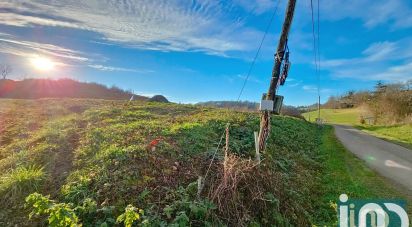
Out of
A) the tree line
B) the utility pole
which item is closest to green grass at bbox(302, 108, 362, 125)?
the tree line

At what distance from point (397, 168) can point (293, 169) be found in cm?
507

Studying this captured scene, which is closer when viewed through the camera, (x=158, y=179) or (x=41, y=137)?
(x=158, y=179)

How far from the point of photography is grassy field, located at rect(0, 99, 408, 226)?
5.82 metres

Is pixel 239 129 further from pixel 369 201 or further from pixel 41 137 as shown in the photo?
pixel 41 137

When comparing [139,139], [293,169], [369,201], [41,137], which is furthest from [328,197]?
[41,137]

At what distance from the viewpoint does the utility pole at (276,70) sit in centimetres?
943

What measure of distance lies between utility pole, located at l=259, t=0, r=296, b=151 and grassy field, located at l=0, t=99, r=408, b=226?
821mm

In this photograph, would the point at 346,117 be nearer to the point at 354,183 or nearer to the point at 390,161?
the point at 390,161

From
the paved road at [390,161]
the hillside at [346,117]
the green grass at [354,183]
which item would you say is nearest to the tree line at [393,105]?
the hillside at [346,117]

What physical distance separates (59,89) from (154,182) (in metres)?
47.9

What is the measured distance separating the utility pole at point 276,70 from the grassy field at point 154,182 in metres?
0.82

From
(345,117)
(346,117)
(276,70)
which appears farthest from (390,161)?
(345,117)

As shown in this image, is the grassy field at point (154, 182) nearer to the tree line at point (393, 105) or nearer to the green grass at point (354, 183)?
the green grass at point (354, 183)

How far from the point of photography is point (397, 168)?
12.7 metres
